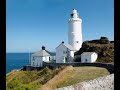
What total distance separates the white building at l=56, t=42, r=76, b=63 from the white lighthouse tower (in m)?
1.52

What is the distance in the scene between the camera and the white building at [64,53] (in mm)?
37312

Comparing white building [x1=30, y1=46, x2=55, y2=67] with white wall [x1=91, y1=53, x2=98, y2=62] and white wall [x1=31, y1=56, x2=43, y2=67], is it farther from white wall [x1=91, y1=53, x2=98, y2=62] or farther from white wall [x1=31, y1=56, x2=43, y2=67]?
white wall [x1=91, y1=53, x2=98, y2=62]

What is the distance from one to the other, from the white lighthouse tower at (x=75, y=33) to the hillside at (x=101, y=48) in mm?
1502

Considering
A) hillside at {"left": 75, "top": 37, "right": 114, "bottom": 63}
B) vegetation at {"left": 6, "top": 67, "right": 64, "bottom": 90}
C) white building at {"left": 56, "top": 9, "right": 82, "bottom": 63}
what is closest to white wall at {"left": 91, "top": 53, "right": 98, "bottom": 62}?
hillside at {"left": 75, "top": 37, "right": 114, "bottom": 63}

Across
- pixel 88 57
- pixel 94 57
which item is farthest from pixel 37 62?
pixel 94 57

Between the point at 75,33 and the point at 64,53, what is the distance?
3.48 metres

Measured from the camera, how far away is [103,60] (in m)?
33.9

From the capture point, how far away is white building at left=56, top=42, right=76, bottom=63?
37.3 meters

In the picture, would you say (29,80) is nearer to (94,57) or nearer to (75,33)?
(94,57)

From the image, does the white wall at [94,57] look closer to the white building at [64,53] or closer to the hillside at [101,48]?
the hillside at [101,48]

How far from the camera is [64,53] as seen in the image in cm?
3769

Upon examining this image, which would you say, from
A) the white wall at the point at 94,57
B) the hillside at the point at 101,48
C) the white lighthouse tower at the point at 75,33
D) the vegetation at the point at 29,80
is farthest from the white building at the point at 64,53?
the vegetation at the point at 29,80
